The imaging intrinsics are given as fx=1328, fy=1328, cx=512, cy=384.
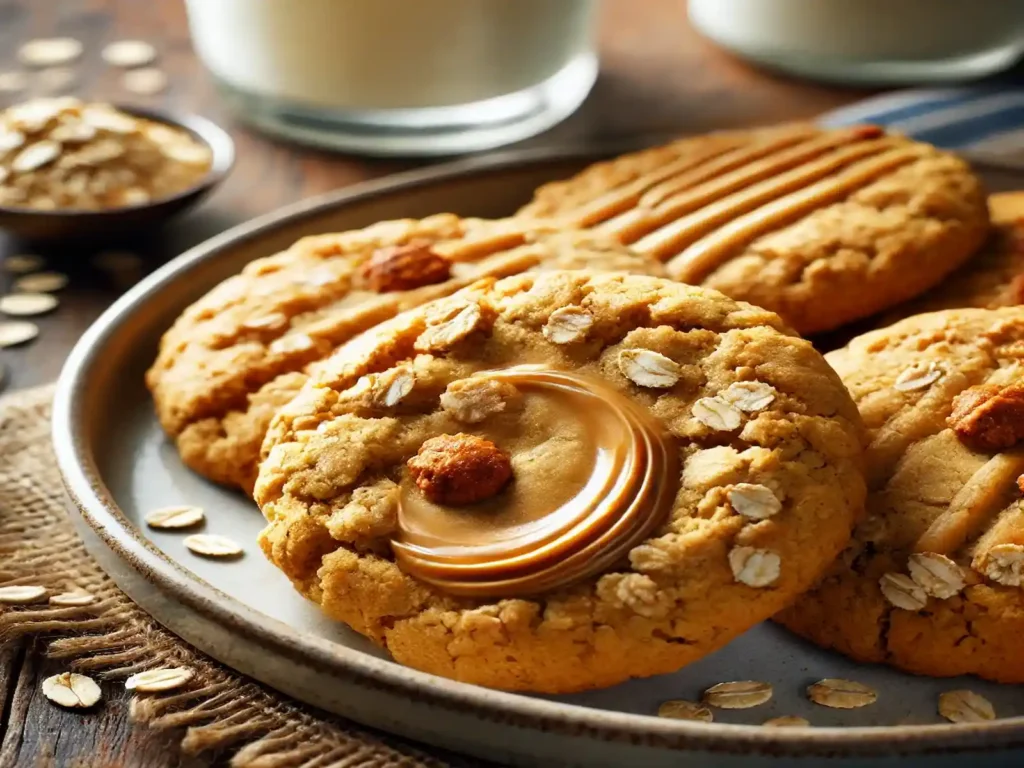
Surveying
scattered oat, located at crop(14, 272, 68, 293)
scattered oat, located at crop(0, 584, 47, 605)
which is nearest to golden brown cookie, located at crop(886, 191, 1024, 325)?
scattered oat, located at crop(0, 584, 47, 605)

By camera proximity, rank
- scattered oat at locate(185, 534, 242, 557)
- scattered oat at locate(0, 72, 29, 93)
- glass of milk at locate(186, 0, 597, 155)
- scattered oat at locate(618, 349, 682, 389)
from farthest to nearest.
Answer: scattered oat at locate(0, 72, 29, 93) → glass of milk at locate(186, 0, 597, 155) → scattered oat at locate(185, 534, 242, 557) → scattered oat at locate(618, 349, 682, 389)

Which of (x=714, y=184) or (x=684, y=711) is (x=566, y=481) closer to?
(x=684, y=711)

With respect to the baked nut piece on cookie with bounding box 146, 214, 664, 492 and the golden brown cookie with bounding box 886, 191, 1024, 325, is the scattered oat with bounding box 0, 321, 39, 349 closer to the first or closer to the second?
the baked nut piece on cookie with bounding box 146, 214, 664, 492

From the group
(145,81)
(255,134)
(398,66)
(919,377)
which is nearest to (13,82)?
(145,81)

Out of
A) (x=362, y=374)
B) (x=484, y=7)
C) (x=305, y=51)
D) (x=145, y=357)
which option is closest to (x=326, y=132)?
(x=305, y=51)

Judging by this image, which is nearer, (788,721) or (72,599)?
(788,721)

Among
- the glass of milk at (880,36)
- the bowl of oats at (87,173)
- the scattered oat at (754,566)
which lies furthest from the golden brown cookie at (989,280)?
the bowl of oats at (87,173)

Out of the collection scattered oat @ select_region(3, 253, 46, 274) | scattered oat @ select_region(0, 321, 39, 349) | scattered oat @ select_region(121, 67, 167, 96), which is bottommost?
scattered oat @ select_region(0, 321, 39, 349)
